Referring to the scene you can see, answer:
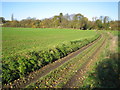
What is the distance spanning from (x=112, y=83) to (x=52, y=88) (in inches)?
123

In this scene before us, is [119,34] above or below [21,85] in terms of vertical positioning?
above

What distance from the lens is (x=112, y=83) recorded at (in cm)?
576

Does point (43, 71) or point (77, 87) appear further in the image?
point (43, 71)

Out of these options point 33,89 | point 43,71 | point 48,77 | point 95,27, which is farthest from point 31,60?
point 95,27

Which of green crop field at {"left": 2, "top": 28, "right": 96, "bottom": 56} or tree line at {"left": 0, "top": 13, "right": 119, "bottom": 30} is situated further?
tree line at {"left": 0, "top": 13, "right": 119, "bottom": 30}

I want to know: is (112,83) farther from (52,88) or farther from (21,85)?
(21,85)

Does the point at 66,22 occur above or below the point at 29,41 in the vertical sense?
above

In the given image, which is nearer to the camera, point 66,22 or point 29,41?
point 29,41

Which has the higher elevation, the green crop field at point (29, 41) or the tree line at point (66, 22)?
the tree line at point (66, 22)

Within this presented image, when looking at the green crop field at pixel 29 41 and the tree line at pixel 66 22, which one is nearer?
the green crop field at pixel 29 41

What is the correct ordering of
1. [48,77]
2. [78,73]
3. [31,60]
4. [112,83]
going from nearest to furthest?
[112,83] → [48,77] → [78,73] → [31,60]

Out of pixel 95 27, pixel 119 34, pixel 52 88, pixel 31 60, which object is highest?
pixel 95 27

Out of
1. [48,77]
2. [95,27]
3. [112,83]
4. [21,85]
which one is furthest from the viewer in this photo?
[95,27]

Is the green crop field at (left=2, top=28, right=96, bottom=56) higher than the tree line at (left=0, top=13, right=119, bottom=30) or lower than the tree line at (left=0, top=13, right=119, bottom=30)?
lower
